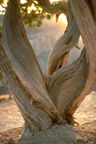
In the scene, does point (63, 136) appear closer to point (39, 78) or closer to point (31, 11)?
point (39, 78)

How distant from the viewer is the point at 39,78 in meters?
3.55

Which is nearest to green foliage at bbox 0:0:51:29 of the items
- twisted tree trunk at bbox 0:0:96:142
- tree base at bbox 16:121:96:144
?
twisted tree trunk at bbox 0:0:96:142

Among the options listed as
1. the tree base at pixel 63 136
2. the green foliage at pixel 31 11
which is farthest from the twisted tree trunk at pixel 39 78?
the green foliage at pixel 31 11

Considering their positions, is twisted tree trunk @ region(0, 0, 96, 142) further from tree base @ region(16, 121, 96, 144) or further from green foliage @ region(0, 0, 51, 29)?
green foliage @ region(0, 0, 51, 29)

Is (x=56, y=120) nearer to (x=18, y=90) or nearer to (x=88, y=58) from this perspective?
(x=18, y=90)

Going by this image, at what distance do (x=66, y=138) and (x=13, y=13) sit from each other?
237 cm

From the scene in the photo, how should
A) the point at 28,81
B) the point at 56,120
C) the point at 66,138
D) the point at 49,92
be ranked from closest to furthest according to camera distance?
the point at 66,138, the point at 28,81, the point at 56,120, the point at 49,92

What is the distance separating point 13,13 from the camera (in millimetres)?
3666

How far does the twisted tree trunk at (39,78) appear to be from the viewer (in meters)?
3.35

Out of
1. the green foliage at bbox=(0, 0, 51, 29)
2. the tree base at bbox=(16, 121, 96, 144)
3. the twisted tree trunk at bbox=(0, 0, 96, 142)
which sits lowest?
the tree base at bbox=(16, 121, 96, 144)

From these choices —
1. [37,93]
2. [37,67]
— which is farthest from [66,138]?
[37,67]

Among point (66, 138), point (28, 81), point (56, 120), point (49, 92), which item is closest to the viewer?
point (66, 138)

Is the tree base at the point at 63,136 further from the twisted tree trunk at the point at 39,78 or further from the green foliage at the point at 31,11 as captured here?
the green foliage at the point at 31,11

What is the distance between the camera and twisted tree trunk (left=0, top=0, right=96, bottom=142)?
11.0 ft
